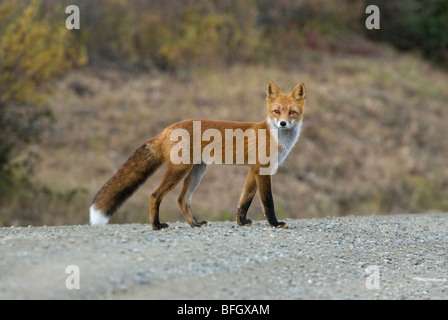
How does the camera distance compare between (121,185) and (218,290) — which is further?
(121,185)

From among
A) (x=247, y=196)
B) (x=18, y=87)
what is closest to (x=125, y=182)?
(x=247, y=196)

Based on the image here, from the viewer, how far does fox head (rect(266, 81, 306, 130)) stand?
25.1 feet

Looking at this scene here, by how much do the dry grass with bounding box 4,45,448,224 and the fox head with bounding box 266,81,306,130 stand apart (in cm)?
619

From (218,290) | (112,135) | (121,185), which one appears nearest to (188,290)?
(218,290)

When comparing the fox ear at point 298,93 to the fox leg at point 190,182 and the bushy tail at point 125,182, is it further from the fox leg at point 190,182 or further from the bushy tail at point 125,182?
the bushy tail at point 125,182

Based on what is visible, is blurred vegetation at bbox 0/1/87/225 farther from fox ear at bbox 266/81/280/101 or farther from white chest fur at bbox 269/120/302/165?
white chest fur at bbox 269/120/302/165

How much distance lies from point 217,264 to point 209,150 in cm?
199

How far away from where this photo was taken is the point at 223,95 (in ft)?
64.3

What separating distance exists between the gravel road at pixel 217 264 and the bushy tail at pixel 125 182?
0.89 ft

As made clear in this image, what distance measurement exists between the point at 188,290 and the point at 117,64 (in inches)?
667

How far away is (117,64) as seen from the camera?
21.4 meters

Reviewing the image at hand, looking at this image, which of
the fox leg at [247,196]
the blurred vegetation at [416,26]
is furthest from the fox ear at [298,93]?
the blurred vegetation at [416,26]

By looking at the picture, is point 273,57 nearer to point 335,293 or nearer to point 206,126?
point 206,126

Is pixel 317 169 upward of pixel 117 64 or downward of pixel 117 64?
downward
